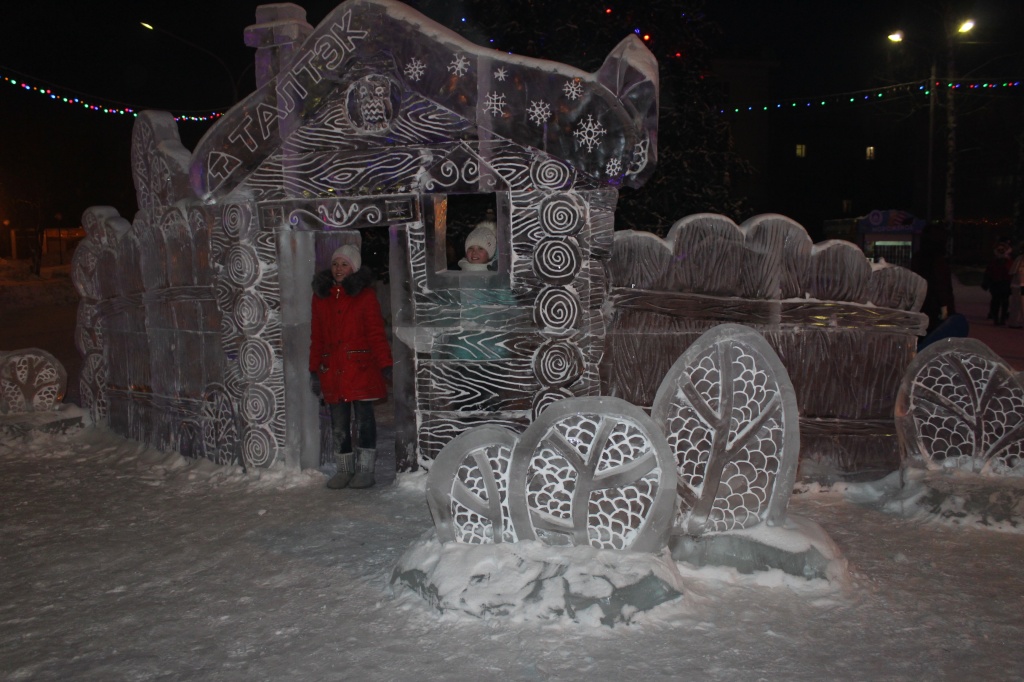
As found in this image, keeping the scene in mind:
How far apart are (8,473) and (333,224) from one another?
343 centimetres

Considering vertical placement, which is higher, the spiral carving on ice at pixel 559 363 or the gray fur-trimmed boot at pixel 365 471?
the spiral carving on ice at pixel 559 363

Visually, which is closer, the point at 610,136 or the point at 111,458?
the point at 610,136

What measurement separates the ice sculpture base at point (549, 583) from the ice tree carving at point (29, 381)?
224 inches

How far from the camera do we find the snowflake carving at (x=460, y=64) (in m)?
5.29

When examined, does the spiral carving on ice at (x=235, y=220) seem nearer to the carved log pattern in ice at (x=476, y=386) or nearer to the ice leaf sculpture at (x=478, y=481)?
the carved log pattern in ice at (x=476, y=386)

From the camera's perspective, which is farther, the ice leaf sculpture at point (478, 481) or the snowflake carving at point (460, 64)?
the snowflake carving at point (460, 64)

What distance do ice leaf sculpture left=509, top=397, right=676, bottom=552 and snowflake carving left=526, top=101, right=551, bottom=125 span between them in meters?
2.22

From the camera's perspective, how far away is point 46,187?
2800 centimetres

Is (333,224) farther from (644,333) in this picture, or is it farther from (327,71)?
(644,333)

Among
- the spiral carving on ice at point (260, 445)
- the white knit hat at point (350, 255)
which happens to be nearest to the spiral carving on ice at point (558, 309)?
the white knit hat at point (350, 255)

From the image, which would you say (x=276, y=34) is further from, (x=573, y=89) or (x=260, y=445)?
(x=260, y=445)

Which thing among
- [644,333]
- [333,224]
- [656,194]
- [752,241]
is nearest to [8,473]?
[333,224]

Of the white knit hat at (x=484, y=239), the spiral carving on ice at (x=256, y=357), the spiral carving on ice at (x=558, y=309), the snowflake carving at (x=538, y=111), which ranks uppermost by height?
the snowflake carving at (x=538, y=111)

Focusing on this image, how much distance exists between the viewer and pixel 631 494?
12.5 ft
